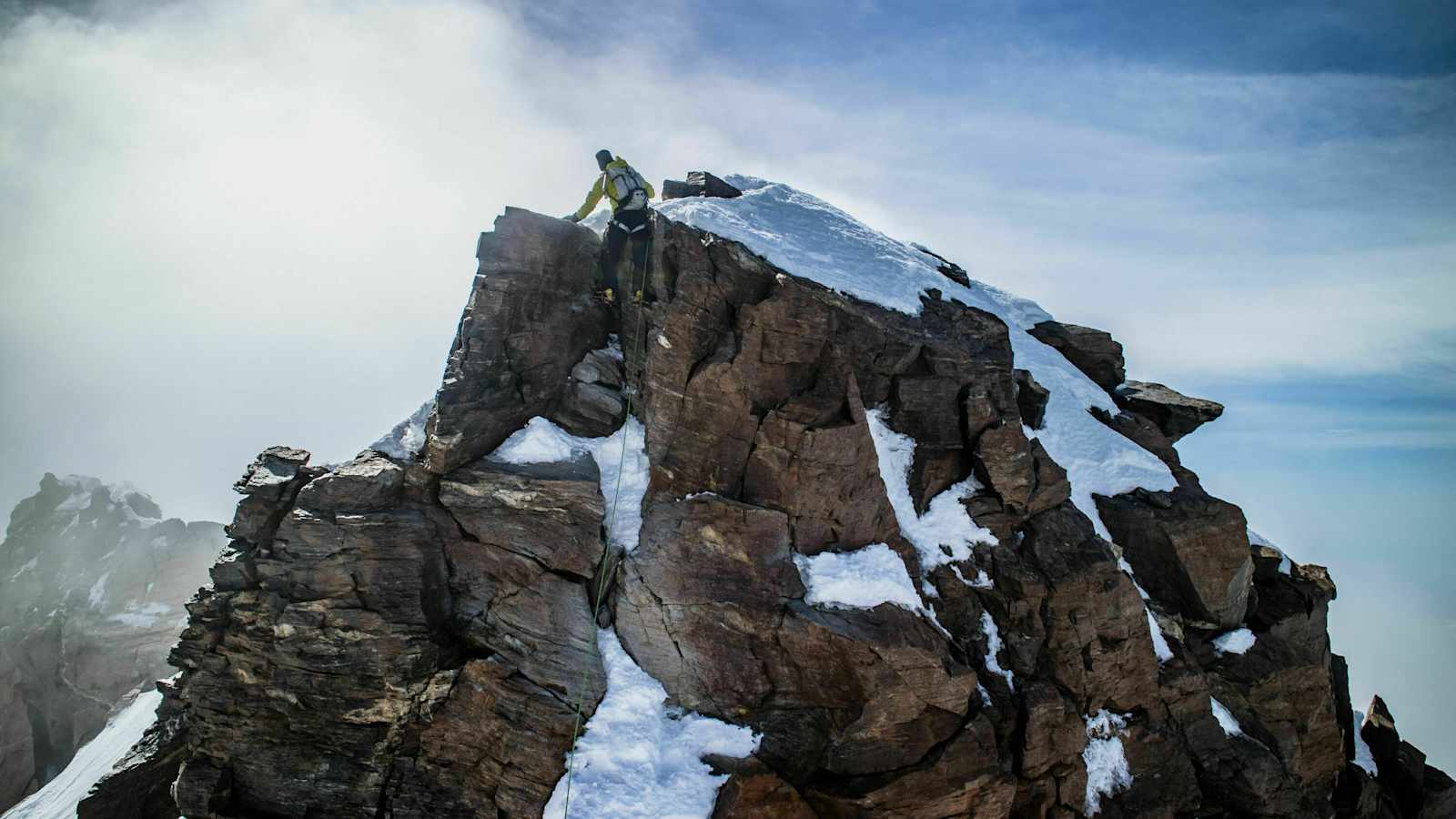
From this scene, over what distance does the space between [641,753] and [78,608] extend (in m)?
60.4

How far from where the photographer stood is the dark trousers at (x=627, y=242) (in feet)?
57.0

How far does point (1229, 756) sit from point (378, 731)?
804 inches

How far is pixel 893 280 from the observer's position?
19.8 meters

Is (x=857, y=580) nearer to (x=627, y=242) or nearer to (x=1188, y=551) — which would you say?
(x=1188, y=551)

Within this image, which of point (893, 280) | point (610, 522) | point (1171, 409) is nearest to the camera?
point (610, 522)

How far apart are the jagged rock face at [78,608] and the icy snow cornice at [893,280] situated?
51504 millimetres

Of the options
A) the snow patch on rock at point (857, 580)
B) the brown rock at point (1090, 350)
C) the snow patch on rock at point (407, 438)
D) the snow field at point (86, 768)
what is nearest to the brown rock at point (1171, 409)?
the brown rock at point (1090, 350)

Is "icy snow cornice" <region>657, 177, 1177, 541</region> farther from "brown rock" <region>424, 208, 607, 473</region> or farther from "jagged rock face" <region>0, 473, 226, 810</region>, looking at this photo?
"jagged rock face" <region>0, 473, 226, 810</region>

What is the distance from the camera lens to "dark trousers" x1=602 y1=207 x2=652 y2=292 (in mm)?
17359

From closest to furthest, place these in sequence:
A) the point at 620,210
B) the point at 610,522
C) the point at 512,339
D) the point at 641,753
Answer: the point at 641,753, the point at 610,522, the point at 512,339, the point at 620,210

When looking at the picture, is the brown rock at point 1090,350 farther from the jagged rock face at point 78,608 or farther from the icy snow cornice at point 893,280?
the jagged rock face at point 78,608

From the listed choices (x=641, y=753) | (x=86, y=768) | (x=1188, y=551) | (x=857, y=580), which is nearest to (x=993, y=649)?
(x=857, y=580)

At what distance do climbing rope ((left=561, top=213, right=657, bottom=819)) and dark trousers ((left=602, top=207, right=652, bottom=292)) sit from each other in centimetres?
8

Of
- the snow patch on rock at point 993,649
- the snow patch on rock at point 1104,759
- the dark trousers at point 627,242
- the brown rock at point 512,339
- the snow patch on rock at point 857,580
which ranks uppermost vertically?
the dark trousers at point 627,242
